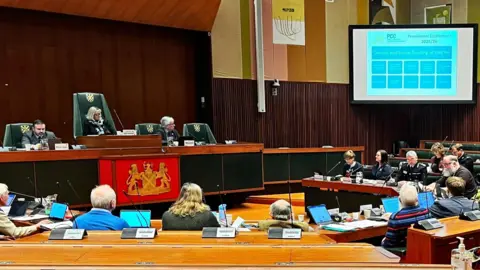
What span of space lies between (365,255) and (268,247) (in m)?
0.51

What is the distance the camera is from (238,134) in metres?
9.20

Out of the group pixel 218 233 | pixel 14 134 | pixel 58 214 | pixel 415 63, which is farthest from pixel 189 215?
pixel 415 63

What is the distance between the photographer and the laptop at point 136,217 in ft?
11.9

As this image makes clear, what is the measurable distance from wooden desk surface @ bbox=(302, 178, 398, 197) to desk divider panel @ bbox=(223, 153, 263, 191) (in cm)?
92

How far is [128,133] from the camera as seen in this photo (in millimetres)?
6266

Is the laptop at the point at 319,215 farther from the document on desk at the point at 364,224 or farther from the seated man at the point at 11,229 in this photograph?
the seated man at the point at 11,229

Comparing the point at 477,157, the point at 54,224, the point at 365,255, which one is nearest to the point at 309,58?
the point at 477,157

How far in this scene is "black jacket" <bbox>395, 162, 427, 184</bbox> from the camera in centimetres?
600

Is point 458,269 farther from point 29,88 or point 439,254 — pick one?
point 29,88

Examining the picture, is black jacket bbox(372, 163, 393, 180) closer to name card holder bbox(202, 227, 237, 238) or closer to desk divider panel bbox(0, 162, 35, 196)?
name card holder bbox(202, 227, 237, 238)

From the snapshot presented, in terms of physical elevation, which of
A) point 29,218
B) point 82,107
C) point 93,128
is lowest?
point 29,218

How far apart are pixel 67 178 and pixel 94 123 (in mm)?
1101

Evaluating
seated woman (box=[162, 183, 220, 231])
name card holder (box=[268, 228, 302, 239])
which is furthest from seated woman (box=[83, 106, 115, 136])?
name card holder (box=[268, 228, 302, 239])

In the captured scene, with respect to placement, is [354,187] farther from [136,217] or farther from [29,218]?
[29,218]
